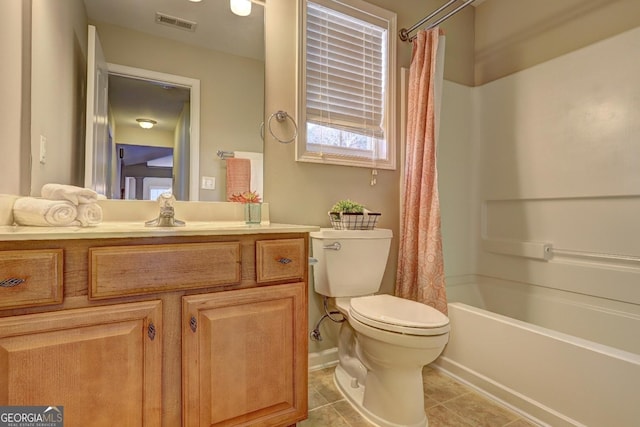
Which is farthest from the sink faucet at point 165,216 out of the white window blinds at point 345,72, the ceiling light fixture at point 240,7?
the ceiling light fixture at point 240,7

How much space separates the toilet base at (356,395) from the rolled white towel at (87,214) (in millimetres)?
1356

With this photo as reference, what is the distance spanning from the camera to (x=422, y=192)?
6.11 ft

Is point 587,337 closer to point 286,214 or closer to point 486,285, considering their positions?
point 486,285

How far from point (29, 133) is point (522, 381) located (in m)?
2.26

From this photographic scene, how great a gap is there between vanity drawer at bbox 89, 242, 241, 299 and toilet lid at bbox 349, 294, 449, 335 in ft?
1.90

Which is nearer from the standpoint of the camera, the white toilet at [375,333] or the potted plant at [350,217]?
the white toilet at [375,333]

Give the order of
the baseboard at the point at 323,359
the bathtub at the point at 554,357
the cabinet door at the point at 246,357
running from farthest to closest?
the baseboard at the point at 323,359 < the bathtub at the point at 554,357 < the cabinet door at the point at 246,357

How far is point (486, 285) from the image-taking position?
2342mm

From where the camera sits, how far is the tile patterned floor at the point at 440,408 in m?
1.38

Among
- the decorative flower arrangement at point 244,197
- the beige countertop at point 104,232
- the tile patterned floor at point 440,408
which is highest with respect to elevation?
the decorative flower arrangement at point 244,197

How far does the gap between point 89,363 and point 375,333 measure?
97 cm

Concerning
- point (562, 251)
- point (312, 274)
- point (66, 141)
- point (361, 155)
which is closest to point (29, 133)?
point (66, 141)

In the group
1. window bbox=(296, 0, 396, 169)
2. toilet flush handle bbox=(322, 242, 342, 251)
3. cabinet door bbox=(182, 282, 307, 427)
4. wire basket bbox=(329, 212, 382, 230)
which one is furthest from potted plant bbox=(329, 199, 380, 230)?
cabinet door bbox=(182, 282, 307, 427)

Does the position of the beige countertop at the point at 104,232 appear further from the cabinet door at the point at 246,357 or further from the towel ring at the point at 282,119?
the towel ring at the point at 282,119
